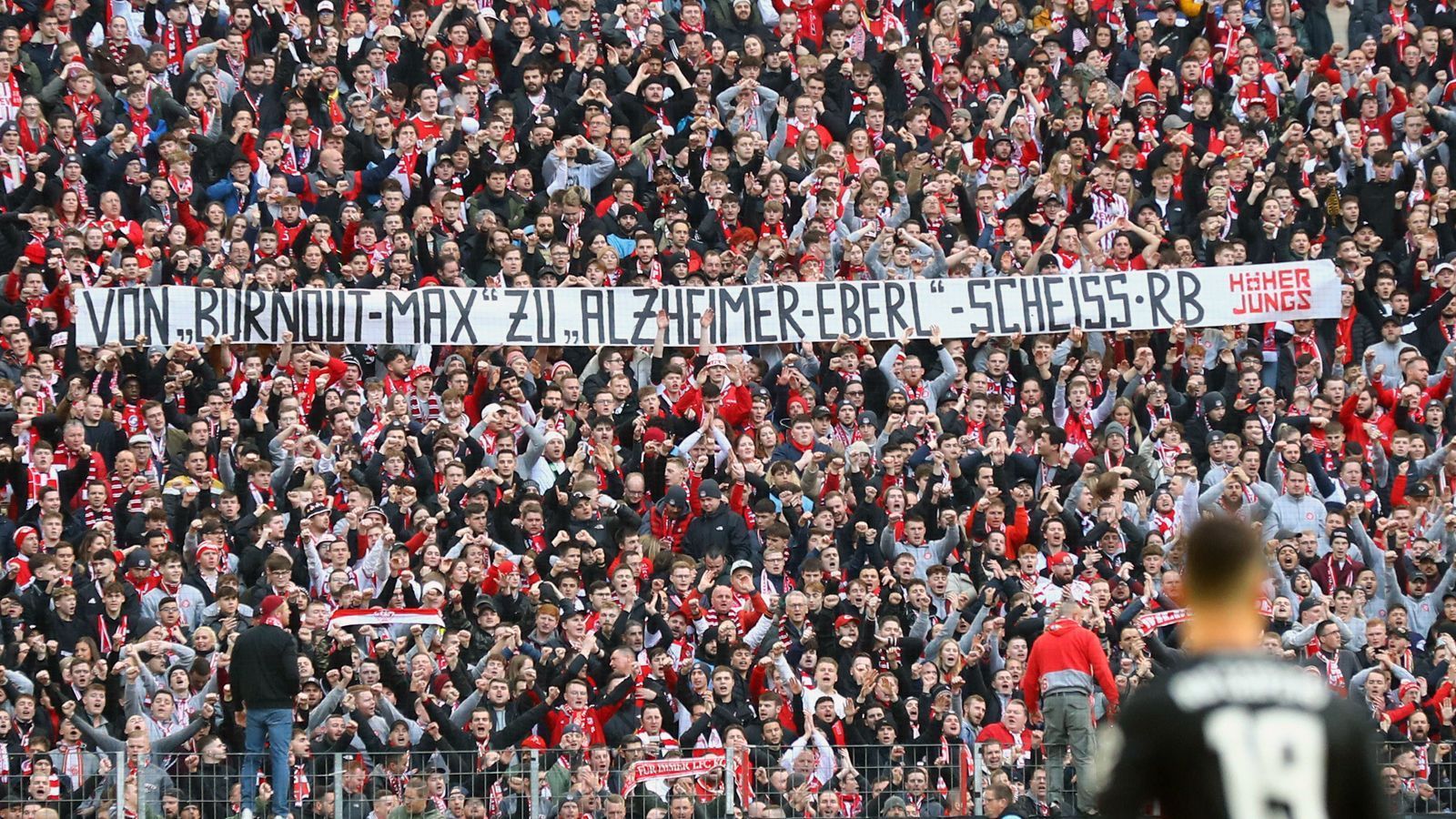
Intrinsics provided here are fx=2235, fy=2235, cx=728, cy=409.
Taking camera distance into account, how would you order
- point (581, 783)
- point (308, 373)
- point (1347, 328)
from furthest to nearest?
point (1347, 328) → point (308, 373) → point (581, 783)

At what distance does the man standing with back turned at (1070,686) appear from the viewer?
519 inches

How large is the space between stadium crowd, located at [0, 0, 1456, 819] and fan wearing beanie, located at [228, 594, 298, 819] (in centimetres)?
3

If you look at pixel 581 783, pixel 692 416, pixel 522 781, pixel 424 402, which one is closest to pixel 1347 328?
pixel 692 416

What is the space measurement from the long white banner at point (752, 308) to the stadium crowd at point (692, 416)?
Answer: 0.20 m

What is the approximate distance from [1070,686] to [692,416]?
649 centimetres

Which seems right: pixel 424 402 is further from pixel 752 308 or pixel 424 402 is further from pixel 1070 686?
pixel 1070 686

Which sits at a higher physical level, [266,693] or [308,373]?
[308,373]

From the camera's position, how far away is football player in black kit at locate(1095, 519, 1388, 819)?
204 inches

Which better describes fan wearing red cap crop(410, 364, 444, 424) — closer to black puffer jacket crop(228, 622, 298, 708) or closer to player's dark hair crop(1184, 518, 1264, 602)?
black puffer jacket crop(228, 622, 298, 708)

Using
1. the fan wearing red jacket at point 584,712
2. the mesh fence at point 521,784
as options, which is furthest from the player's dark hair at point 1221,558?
the fan wearing red jacket at point 584,712

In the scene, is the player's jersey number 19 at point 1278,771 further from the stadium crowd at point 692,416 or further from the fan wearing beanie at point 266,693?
the fan wearing beanie at point 266,693

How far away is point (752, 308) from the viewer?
2027 cm

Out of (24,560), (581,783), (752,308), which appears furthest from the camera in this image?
(752,308)

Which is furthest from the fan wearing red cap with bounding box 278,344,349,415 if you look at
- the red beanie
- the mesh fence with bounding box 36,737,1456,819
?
the mesh fence with bounding box 36,737,1456,819
